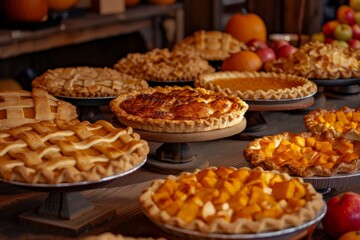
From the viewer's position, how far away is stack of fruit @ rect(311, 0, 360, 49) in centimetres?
444

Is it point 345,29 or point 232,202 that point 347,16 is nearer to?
point 345,29

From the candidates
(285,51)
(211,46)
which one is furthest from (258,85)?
(211,46)

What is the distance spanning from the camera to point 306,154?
89.3 inches

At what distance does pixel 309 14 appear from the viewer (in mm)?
5504

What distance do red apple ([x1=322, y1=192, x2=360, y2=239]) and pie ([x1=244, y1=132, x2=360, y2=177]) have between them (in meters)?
0.17

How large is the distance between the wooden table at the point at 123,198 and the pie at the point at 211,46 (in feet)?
3.49

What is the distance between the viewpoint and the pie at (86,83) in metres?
3.00

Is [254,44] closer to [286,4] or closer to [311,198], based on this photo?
[286,4]

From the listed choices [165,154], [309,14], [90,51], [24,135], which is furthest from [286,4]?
[24,135]

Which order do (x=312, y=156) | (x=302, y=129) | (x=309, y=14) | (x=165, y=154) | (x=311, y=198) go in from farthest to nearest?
(x=309, y=14)
(x=302, y=129)
(x=165, y=154)
(x=312, y=156)
(x=311, y=198)

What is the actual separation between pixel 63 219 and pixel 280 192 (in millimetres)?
630

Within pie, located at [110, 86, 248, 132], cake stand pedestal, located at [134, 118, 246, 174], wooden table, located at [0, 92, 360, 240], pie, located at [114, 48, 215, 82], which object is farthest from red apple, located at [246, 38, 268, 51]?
cake stand pedestal, located at [134, 118, 246, 174]

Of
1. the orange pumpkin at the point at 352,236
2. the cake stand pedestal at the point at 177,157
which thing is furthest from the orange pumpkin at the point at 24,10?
the orange pumpkin at the point at 352,236

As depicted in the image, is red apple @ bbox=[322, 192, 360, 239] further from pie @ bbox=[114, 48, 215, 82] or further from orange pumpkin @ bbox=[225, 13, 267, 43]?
orange pumpkin @ bbox=[225, 13, 267, 43]
